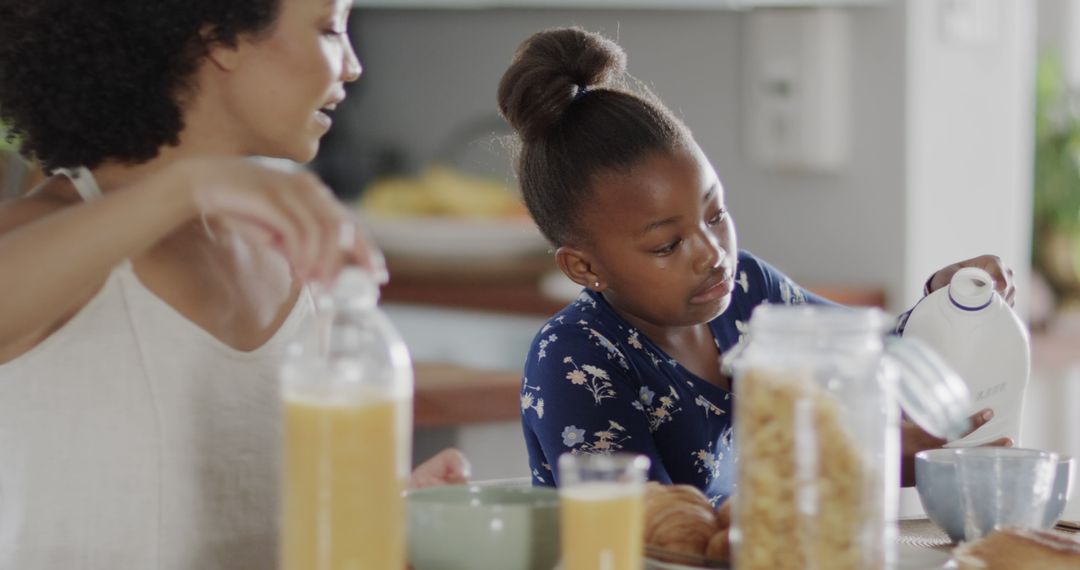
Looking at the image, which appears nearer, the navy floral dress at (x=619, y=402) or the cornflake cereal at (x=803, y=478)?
the cornflake cereal at (x=803, y=478)

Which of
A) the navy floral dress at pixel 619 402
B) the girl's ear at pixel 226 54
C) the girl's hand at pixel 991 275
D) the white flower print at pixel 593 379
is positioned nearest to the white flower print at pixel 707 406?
the navy floral dress at pixel 619 402

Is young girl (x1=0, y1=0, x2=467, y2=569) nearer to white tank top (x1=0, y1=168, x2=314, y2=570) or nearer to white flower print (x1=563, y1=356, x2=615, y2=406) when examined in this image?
white tank top (x1=0, y1=168, x2=314, y2=570)

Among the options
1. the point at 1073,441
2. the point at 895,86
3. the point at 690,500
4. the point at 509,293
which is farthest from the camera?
the point at 1073,441

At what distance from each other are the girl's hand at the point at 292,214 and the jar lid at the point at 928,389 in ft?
1.06

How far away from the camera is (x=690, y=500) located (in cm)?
101

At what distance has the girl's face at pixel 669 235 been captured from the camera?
141cm

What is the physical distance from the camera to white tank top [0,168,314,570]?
110 centimetres

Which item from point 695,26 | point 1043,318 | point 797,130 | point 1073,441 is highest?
point 695,26

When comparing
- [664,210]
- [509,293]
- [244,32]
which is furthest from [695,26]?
[244,32]

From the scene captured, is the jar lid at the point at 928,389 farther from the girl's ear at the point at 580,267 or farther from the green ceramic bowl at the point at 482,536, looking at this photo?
the girl's ear at the point at 580,267

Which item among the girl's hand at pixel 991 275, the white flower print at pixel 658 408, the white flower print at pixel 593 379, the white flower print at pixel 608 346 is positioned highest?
the girl's hand at pixel 991 275

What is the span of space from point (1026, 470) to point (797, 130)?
1822mm

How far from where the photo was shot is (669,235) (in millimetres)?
1419

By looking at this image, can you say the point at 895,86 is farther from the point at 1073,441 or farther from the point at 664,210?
the point at 664,210
